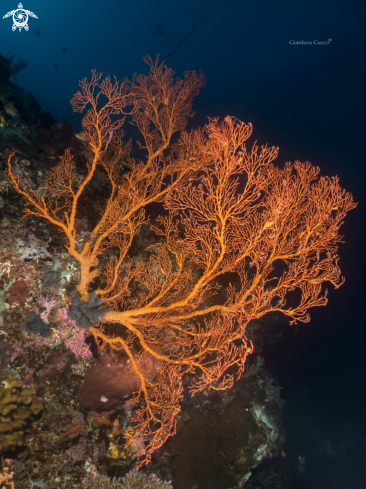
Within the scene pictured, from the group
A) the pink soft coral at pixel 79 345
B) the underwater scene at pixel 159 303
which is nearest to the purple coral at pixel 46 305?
the underwater scene at pixel 159 303

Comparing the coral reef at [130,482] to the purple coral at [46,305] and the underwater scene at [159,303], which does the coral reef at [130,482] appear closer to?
the underwater scene at [159,303]

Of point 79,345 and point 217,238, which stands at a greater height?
point 217,238

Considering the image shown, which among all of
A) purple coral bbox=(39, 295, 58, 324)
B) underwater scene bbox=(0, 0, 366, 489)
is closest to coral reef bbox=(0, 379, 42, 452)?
underwater scene bbox=(0, 0, 366, 489)

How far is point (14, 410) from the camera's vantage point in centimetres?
337

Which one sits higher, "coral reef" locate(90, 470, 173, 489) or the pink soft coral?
the pink soft coral

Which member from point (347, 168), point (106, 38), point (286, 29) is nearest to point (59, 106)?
point (106, 38)

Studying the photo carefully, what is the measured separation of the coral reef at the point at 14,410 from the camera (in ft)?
10.4

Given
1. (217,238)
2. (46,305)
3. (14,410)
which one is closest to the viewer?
(14,410)

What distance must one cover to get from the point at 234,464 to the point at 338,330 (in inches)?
460

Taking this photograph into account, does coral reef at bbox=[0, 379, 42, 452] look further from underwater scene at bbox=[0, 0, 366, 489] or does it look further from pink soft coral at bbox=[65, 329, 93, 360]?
pink soft coral at bbox=[65, 329, 93, 360]

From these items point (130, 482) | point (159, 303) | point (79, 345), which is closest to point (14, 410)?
point (79, 345)

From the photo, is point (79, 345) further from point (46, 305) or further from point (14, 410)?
point (14, 410)

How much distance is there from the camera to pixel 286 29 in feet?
124

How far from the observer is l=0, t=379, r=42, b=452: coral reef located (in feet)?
10.4
